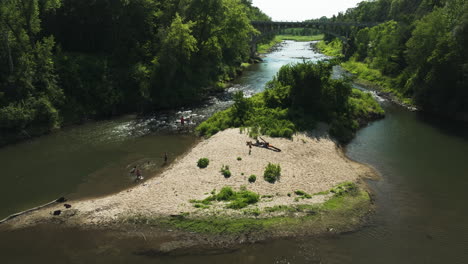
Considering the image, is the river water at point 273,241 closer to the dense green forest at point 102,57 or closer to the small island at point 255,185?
the small island at point 255,185

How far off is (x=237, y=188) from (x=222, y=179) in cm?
220

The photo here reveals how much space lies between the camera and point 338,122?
1842 inches

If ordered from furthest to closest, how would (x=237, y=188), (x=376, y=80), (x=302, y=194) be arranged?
(x=376, y=80) → (x=237, y=188) → (x=302, y=194)

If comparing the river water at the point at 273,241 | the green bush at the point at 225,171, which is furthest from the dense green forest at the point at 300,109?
the green bush at the point at 225,171

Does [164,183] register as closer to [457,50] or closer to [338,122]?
[338,122]

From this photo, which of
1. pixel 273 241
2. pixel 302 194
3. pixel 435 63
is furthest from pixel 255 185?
pixel 435 63

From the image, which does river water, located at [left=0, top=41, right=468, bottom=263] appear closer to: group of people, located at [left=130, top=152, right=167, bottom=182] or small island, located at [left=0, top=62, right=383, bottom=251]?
group of people, located at [left=130, top=152, right=167, bottom=182]

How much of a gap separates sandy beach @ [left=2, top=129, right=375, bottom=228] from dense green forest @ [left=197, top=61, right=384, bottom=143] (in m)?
3.22

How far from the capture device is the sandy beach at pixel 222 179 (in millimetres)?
26641

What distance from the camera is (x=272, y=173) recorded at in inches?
1249

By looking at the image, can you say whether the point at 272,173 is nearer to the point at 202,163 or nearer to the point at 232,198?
the point at 232,198

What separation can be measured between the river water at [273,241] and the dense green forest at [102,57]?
167 inches

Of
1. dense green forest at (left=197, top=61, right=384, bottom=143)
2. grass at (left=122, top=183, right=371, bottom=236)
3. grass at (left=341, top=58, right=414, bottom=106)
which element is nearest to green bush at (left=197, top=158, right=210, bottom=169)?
grass at (left=122, top=183, right=371, bottom=236)

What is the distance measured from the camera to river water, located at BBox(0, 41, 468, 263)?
22.8 meters
